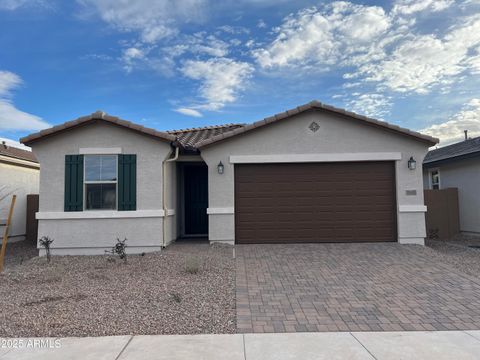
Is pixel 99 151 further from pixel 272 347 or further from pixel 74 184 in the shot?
pixel 272 347

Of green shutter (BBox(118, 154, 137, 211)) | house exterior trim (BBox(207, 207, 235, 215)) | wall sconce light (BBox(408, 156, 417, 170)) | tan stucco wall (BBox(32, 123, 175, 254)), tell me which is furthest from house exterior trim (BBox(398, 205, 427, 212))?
green shutter (BBox(118, 154, 137, 211))

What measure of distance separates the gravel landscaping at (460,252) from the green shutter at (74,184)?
31.5 ft

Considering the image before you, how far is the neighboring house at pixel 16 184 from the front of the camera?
41.3 ft

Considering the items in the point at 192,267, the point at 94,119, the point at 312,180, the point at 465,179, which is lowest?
the point at 192,267

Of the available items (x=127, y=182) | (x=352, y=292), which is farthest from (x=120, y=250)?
(x=352, y=292)

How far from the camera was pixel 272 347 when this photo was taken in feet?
13.6

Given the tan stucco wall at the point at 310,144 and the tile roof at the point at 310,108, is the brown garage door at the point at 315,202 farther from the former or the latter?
the tile roof at the point at 310,108

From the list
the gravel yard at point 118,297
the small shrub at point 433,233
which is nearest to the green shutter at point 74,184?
the gravel yard at point 118,297

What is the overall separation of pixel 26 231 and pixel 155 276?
8997mm

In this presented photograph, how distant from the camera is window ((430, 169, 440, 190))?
15422mm

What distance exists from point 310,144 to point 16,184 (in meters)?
11.1

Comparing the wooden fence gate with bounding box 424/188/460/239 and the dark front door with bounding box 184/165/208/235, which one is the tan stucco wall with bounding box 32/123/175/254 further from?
the wooden fence gate with bounding box 424/188/460/239

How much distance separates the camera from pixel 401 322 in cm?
491

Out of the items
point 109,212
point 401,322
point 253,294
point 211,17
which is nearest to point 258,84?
point 211,17
